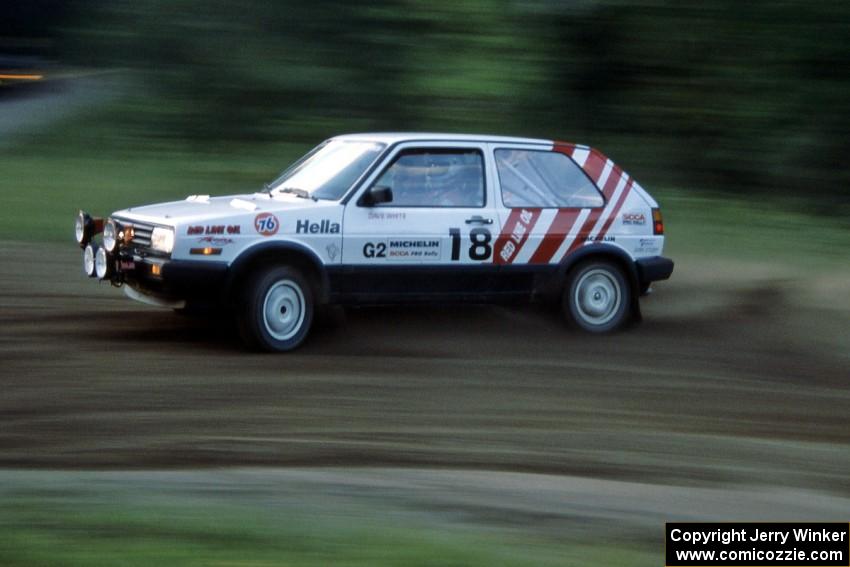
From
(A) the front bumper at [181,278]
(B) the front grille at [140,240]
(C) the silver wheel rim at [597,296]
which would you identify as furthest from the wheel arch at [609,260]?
(B) the front grille at [140,240]

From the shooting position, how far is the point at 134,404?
7.55 metres

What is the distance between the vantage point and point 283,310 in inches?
362

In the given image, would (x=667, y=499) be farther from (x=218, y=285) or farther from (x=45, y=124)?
(x=45, y=124)

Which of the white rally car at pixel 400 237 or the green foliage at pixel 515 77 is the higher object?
the green foliage at pixel 515 77

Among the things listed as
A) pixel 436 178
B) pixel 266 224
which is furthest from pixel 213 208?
pixel 436 178

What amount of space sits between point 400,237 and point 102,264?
2.24 m

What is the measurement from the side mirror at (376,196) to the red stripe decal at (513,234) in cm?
100

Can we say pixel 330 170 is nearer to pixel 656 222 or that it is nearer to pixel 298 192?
pixel 298 192

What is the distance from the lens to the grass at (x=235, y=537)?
475 cm

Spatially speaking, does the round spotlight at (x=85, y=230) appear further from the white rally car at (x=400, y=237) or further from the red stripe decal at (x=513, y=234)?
the red stripe decal at (x=513, y=234)

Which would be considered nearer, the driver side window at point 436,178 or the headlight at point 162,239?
the headlight at point 162,239

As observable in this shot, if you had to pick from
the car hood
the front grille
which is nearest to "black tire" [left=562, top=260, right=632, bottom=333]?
the car hood

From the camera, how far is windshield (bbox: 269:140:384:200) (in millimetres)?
9461

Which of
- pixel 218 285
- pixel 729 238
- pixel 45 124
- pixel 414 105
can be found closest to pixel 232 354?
pixel 218 285
